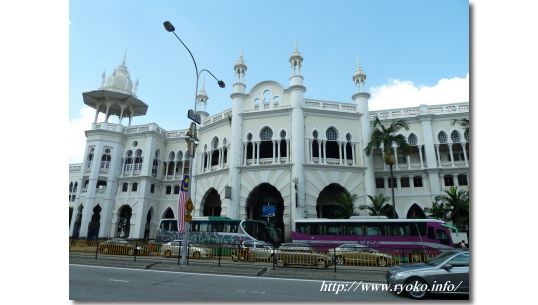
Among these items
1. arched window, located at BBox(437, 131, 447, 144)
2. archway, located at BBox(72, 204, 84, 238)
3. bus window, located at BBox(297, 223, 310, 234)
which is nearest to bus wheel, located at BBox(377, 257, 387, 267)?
bus window, located at BBox(297, 223, 310, 234)

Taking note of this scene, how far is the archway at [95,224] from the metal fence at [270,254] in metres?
13.7

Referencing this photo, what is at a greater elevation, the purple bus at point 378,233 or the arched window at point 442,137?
the arched window at point 442,137

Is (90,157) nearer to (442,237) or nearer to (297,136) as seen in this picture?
(297,136)

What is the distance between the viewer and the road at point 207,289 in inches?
294

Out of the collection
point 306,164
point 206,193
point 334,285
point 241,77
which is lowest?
point 334,285

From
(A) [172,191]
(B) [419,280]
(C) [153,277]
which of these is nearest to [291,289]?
(B) [419,280]

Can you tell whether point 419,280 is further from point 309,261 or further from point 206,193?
point 206,193

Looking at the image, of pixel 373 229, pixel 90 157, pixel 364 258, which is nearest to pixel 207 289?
pixel 364 258

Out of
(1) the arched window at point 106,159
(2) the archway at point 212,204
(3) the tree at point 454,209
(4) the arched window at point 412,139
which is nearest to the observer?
(3) the tree at point 454,209

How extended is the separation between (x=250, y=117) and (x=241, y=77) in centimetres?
466

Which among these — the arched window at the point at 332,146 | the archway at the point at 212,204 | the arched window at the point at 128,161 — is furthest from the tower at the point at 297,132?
the arched window at the point at 128,161

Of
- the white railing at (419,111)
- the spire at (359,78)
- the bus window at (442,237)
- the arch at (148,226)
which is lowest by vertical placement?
the arch at (148,226)

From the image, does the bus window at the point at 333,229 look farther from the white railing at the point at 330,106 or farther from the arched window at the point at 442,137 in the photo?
the arched window at the point at 442,137

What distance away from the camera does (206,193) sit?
29781 mm
